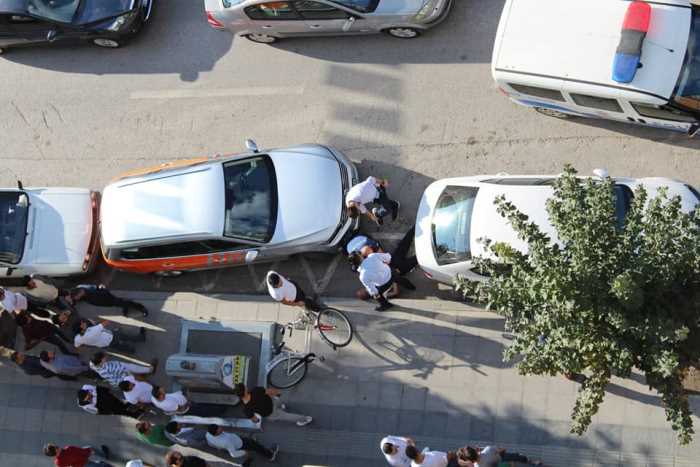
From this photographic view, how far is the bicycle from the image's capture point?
12.1 metres

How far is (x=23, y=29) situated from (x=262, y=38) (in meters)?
4.76

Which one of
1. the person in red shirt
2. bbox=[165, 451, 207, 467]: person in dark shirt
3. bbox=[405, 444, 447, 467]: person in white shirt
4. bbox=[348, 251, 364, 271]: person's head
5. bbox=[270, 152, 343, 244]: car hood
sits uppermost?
bbox=[270, 152, 343, 244]: car hood

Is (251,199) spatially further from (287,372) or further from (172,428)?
(172,428)

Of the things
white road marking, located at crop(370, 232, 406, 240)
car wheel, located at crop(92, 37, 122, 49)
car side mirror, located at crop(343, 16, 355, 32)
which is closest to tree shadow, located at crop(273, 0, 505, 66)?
car side mirror, located at crop(343, 16, 355, 32)

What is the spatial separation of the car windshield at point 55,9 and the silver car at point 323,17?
272 cm

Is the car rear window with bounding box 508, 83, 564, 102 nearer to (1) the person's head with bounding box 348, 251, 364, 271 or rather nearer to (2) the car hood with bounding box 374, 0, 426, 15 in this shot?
(2) the car hood with bounding box 374, 0, 426, 15

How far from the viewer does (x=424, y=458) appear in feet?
32.9

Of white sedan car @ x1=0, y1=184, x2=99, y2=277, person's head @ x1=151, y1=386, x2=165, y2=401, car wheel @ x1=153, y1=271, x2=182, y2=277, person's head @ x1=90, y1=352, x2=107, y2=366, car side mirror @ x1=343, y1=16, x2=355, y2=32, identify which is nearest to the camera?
person's head @ x1=151, y1=386, x2=165, y2=401

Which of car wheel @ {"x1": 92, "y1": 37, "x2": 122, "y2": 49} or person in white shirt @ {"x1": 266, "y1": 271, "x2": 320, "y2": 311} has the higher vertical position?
car wheel @ {"x1": 92, "y1": 37, "x2": 122, "y2": 49}

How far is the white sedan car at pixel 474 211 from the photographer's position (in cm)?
1101

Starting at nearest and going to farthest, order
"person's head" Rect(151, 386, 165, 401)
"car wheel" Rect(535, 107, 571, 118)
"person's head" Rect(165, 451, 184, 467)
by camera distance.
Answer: "person's head" Rect(165, 451, 184, 467) → "person's head" Rect(151, 386, 165, 401) → "car wheel" Rect(535, 107, 571, 118)

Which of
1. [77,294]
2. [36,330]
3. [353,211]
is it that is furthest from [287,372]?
[36,330]

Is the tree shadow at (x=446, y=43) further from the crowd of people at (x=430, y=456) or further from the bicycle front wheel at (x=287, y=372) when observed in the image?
the crowd of people at (x=430, y=456)

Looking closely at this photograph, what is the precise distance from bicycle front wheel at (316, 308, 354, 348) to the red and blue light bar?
526 cm
